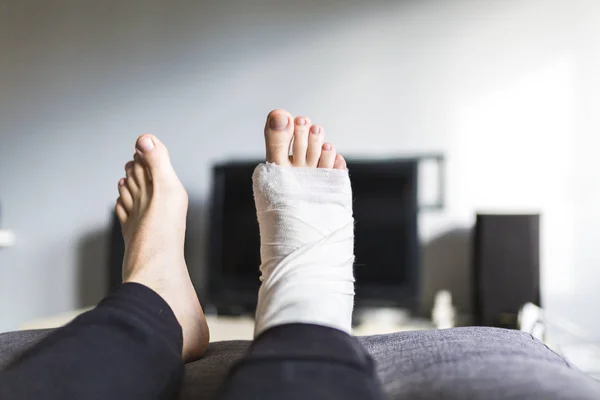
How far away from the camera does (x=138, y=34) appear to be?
2414 millimetres

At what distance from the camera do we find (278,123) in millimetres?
1104

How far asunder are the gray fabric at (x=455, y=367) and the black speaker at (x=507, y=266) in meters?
1.18

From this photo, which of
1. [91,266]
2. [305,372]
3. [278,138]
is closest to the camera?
[305,372]

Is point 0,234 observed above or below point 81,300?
above

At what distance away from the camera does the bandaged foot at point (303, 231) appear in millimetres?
675

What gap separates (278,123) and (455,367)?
0.72 metres

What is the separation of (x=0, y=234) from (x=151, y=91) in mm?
956

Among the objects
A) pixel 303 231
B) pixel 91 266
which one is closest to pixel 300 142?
pixel 303 231

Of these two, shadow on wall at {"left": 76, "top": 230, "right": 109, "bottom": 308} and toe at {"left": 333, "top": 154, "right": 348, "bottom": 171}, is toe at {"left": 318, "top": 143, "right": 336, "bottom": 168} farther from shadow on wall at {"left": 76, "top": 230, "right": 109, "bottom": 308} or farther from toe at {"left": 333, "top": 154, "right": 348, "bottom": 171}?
shadow on wall at {"left": 76, "top": 230, "right": 109, "bottom": 308}

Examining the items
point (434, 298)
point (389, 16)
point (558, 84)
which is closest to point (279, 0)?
point (389, 16)

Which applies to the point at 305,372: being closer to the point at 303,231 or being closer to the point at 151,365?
the point at 151,365

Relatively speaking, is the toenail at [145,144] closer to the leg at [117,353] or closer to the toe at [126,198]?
the toe at [126,198]

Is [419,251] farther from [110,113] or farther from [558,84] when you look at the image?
[110,113]

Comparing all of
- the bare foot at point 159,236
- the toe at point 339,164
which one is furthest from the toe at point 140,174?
the toe at point 339,164
